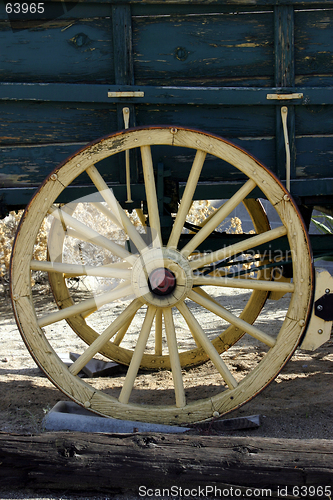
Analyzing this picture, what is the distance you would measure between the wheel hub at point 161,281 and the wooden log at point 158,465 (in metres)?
0.70

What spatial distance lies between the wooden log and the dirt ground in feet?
1.99

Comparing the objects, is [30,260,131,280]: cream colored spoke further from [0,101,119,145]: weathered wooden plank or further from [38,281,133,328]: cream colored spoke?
[0,101,119,145]: weathered wooden plank

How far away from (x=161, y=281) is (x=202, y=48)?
1201 mm

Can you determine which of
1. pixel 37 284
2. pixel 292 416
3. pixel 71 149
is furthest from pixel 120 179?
pixel 37 284

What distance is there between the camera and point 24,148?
2.30m

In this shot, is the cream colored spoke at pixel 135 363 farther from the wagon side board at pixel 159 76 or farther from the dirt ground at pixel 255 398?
the wagon side board at pixel 159 76

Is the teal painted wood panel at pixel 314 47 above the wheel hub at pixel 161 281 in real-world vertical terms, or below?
above

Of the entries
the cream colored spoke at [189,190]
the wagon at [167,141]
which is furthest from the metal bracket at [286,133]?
the cream colored spoke at [189,190]

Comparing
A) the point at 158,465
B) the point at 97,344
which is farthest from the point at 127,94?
the point at 158,465

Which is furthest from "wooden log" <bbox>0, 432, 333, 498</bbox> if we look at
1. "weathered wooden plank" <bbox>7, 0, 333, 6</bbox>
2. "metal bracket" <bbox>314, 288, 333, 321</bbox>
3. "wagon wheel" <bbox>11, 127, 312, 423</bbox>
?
"weathered wooden plank" <bbox>7, 0, 333, 6</bbox>

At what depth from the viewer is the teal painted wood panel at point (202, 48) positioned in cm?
224

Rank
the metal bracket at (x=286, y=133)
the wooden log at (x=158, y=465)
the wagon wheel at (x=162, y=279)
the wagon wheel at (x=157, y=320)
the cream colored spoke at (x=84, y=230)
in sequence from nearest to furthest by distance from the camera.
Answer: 1. the wooden log at (x=158, y=465)
2. the wagon wheel at (x=162, y=279)
3. the cream colored spoke at (x=84, y=230)
4. the metal bracket at (x=286, y=133)
5. the wagon wheel at (x=157, y=320)

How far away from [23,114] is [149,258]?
3.21ft

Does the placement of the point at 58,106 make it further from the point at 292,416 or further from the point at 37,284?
the point at 37,284
